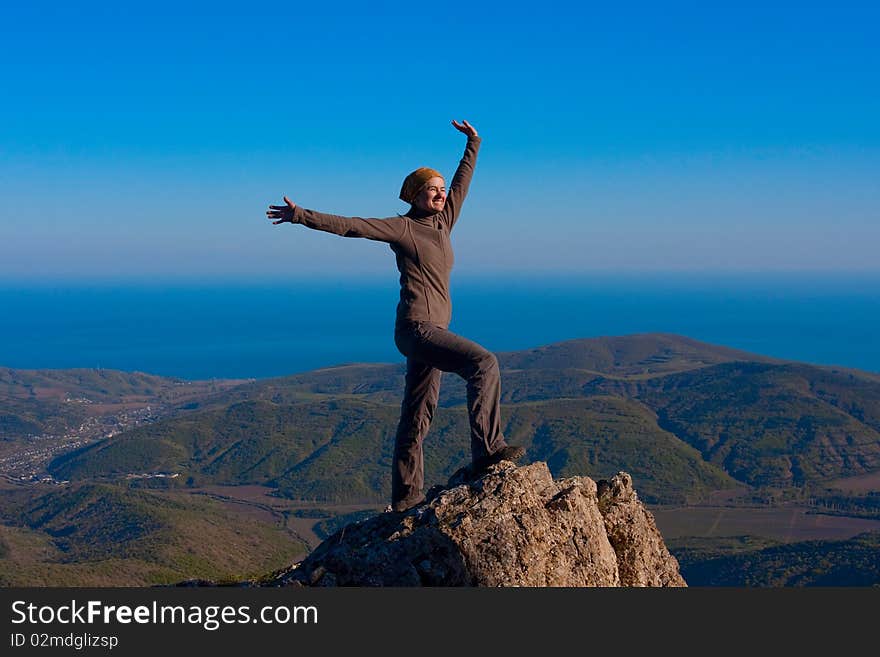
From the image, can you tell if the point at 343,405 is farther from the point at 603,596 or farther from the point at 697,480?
the point at 603,596

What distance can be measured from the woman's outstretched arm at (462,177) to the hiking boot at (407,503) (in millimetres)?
3684

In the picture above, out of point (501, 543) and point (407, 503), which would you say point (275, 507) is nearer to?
point (407, 503)

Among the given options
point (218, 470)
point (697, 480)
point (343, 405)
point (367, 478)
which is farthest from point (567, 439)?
point (218, 470)

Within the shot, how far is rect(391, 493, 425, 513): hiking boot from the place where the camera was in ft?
37.2

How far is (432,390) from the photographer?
37.6 ft

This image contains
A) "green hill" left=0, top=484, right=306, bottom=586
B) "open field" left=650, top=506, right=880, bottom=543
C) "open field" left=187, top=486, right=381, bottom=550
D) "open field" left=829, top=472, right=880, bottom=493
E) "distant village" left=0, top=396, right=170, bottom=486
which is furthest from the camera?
"distant village" left=0, top=396, right=170, bottom=486

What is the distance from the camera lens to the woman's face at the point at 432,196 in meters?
10.7

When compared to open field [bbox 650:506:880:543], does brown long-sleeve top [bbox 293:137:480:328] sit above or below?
above

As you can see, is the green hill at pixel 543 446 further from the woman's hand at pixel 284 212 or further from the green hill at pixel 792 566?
the woman's hand at pixel 284 212

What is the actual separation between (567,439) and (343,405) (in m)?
56.6

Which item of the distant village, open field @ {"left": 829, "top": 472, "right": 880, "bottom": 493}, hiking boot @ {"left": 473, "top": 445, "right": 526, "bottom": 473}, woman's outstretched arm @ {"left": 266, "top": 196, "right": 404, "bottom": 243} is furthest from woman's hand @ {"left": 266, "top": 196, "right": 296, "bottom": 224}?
open field @ {"left": 829, "top": 472, "right": 880, "bottom": 493}

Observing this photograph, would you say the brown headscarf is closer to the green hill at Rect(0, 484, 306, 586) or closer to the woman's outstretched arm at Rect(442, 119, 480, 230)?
the woman's outstretched arm at Rect(442, 119, 480, 230)

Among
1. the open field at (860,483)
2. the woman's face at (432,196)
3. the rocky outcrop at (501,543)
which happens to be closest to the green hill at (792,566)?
the rocky outcrop at (501,543)

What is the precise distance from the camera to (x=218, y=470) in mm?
172500
